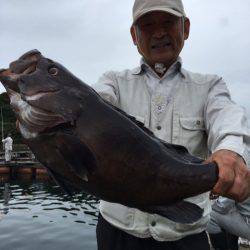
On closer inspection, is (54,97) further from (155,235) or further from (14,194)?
(14,194)

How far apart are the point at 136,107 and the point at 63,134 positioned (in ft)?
5.03

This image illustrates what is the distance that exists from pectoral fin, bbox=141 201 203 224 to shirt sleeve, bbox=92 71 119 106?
52.5 inches

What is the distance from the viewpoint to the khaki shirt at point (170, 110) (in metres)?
3.86

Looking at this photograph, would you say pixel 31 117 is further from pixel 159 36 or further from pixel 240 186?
pixel 159 36

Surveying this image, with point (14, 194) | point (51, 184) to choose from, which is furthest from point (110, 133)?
point (51, 184)

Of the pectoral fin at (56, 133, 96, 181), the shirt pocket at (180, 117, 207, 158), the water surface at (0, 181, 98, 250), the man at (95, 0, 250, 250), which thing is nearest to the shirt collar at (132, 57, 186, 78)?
the man at (95, 0, 250, 250)

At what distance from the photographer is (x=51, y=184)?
2866 cm

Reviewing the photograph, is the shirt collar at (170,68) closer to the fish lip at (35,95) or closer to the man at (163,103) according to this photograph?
the man at (163,103)

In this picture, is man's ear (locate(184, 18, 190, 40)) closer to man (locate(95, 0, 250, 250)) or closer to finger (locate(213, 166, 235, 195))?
man (locate(95, 0, 250, 250))

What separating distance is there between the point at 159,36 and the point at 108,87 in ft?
2.05

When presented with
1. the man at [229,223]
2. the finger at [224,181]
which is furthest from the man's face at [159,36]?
the man at [229,223]

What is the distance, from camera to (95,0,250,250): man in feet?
12.7

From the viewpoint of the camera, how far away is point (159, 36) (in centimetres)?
397

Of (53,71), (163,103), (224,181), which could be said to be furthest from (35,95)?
(163,103)
